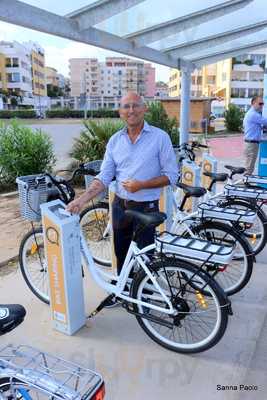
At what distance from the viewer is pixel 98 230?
4160mm

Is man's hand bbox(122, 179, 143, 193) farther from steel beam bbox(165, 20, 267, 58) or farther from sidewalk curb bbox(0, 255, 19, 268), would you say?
A: steel beam bbox(165, 20, 267, 58)

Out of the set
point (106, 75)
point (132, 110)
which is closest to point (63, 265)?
point (132, 110)

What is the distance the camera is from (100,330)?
2.99 m

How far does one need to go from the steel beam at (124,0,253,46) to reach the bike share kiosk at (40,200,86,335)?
132 inches

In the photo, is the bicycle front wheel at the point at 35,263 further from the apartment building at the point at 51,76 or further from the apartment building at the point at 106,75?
the apartment building at the point at 51,76

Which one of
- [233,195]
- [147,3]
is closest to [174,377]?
[233,195]

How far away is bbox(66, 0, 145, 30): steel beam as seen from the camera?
4.07m

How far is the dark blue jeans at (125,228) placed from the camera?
2.93 meters

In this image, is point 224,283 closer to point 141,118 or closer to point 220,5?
point 141,118

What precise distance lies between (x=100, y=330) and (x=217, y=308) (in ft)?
3.20

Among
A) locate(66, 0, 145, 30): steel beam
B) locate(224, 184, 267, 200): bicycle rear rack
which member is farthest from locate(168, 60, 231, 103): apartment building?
locate(224, 184, 267, 200): bicycle rear rack

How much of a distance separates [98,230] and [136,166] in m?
1.52

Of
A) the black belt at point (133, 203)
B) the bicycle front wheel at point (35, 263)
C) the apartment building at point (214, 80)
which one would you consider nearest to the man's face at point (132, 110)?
the black belt at point (133, 203)

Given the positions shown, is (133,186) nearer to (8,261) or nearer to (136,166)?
(136,166)
